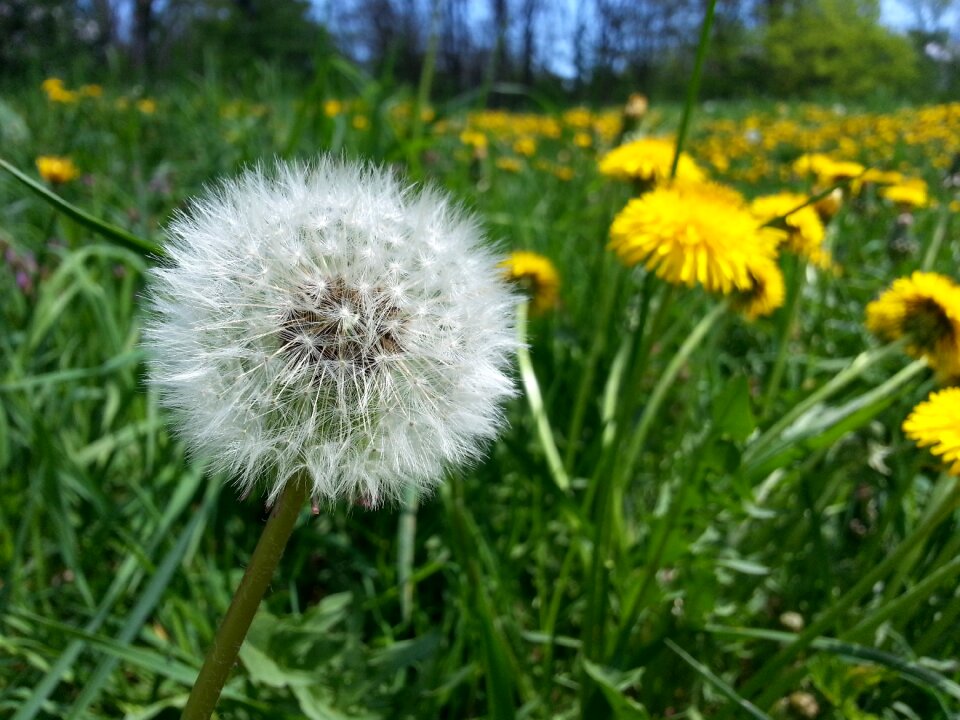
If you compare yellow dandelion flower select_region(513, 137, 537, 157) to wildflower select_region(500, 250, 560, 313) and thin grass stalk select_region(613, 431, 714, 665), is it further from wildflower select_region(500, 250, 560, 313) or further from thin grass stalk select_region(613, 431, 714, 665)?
thin grass stalk select_region(613, 431, 714, 665)

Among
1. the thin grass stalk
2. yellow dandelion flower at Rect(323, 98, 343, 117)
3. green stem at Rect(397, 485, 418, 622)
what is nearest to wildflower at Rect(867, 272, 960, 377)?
the thin grass stalk

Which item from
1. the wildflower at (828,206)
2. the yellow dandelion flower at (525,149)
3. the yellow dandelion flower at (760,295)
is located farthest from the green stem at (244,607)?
the yellow dandelion flower at (525,149)

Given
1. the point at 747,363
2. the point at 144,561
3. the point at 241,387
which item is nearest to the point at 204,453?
the point at 241,387

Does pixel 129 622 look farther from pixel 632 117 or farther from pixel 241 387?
pixel 632 117

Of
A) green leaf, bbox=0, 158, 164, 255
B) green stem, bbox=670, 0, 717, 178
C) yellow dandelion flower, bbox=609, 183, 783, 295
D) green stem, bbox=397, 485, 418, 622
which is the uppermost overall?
green stem, bbox=670, 0, 717, 178

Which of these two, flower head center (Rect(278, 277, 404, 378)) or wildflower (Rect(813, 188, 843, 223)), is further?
wildflower (Rect(813, 188, 843, 223))

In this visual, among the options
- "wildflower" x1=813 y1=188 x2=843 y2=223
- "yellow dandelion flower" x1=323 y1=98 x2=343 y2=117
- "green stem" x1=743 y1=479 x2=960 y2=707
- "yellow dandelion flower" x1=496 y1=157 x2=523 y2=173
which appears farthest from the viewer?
"yellow dandelion flower" x1=496 y1=157 x2=523 y2=173
